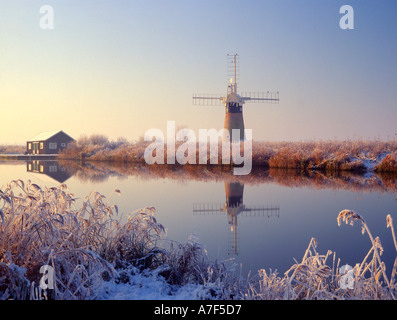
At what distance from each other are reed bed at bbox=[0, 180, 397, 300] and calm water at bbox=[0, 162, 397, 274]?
50cm

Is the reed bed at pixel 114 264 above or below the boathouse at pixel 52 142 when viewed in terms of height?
below

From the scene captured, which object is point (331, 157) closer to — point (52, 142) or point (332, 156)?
point (332, 156)

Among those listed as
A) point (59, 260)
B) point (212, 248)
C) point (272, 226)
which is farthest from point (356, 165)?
point (59, 260)

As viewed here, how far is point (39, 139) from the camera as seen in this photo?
138 ft

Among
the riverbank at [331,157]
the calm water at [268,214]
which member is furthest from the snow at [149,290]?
the riverbank at [331,157]

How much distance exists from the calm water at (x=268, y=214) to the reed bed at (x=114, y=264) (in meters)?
0.50

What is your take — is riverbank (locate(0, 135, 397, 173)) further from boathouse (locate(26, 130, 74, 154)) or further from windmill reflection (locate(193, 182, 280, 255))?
boathouse (locate(26, 130, 74, 154))

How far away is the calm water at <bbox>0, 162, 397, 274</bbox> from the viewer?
178 inches

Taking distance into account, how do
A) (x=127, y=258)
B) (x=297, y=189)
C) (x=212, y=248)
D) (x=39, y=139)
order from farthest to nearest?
1. (x=39, y=139)
2. (x=297, y=189)
3. (x=212, y=248)
4. (x=127, y=258)

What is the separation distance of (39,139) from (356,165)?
3692cm

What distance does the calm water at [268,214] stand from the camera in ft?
14.8

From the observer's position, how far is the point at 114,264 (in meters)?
3.22

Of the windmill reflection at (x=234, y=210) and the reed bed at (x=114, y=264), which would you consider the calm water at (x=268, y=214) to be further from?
the reed bed at (x=114, y=264)
